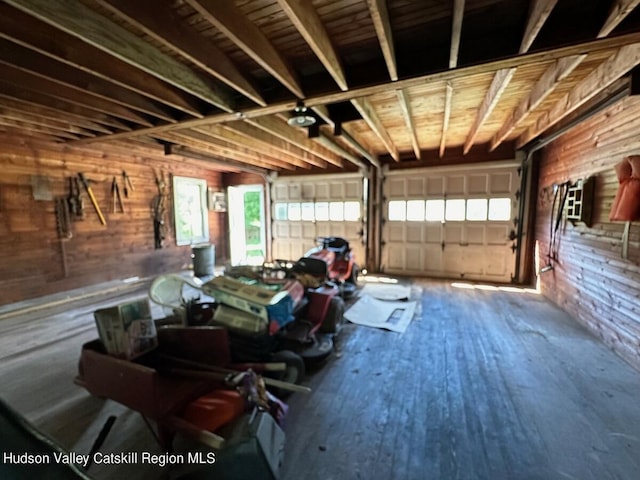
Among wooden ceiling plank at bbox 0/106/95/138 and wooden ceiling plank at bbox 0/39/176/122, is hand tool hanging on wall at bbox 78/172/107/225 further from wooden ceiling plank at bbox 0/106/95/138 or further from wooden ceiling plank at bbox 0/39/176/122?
wooden ceiling plank at bbox 0/39/176/122

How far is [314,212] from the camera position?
23.3ft

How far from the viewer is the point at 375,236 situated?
6.56 meters

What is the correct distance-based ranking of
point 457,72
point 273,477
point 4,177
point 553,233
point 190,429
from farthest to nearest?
point 553,233, point 4,177, point 457,72, point 190,429, point 273,477

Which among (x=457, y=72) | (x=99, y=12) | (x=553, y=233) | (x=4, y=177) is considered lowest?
(x=553, y=233)

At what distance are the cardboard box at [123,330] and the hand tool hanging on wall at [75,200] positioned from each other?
398 cm

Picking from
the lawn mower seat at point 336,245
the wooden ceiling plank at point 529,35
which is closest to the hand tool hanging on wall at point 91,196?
the lawn mower seat at point 336,245

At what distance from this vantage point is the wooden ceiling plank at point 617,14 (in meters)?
1.55

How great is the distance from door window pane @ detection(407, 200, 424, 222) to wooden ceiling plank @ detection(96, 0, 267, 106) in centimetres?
460

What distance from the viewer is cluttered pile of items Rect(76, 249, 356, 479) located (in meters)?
1.45

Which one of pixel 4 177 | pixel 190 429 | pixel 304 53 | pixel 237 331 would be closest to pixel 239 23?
pixel 304 53

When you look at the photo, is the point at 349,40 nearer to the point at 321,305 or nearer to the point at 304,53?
the point at 304,53

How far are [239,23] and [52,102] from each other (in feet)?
8.44

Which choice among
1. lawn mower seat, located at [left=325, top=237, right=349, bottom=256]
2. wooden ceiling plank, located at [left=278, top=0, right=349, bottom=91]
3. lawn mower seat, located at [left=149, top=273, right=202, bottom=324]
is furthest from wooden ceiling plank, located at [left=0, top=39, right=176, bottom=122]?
lawn mower seat, located at [left=325, top=237, right=349, bottom=256]

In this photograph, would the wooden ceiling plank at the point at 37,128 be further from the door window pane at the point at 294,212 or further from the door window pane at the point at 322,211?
the door window pane at the point at 322,211
